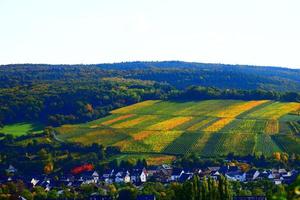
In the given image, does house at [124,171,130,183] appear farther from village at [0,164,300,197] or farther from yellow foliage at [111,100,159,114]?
yellow foliage at [111,100,159,114]

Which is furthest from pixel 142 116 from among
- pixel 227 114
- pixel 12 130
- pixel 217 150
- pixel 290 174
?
pixel 290 174

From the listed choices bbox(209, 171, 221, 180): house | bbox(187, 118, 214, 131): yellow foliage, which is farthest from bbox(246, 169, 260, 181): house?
bbox(187, 118, 214, 131): yellow foliage

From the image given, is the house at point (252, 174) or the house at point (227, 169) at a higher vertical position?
the house at point (252, 174)

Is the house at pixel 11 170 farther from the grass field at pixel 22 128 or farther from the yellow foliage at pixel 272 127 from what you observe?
the yellow foliage at pixel 272 127

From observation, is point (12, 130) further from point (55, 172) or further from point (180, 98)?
point (180, 98)

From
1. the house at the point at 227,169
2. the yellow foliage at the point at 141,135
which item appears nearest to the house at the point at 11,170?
the yellow foliage at the point at 141,135

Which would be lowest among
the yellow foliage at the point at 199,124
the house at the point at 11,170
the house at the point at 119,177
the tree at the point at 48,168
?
the house at the point at 11,170

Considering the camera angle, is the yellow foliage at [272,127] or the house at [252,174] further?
the yellow foliage at [272,127]

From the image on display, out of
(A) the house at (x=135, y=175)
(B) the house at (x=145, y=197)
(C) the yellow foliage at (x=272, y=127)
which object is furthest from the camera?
(C) the yellow foliage at (x=272, y=127)
